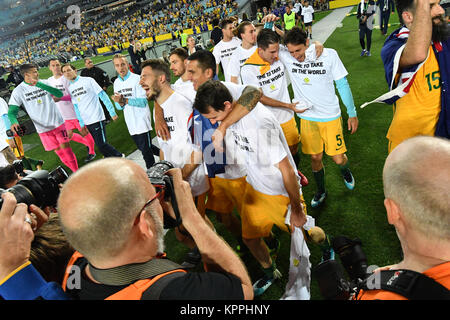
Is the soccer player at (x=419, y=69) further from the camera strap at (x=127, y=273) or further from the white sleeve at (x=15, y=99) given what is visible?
the white sleeve at (x=15, y=99)

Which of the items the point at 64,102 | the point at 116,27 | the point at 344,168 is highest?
the point at 116,27

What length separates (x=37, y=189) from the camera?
62.1 inches

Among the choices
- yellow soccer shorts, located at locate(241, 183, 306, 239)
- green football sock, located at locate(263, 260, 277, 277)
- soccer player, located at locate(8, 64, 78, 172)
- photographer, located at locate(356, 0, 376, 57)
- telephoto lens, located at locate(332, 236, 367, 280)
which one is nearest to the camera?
telephoto lens, located at locate(332, 236, 367, 280)

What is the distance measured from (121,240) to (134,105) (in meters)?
4.07

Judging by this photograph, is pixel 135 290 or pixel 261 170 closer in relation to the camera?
pixel 135 290

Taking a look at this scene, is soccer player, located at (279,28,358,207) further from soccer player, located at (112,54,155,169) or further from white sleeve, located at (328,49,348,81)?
soccer player, located at (112,54,155,169)

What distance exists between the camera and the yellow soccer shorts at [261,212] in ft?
8.25

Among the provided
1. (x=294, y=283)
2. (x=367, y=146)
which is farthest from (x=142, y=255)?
(x=367, y=146)

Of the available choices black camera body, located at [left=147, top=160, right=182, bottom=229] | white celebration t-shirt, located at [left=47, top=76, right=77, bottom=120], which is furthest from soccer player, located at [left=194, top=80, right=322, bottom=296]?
white celebration t-shirt, located at [left=47, top=76, right=77, bottom=120]

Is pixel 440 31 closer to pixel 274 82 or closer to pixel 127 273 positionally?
pixel 274 82

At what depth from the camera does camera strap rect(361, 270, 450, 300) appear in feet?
2.88

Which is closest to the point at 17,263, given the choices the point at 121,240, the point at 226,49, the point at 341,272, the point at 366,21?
the point at 121,240

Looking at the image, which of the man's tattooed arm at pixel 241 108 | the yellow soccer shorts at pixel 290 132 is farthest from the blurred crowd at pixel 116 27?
the man's tattooed arm at pixel 241 108

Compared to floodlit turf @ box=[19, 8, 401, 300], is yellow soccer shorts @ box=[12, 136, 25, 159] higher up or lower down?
higher up
